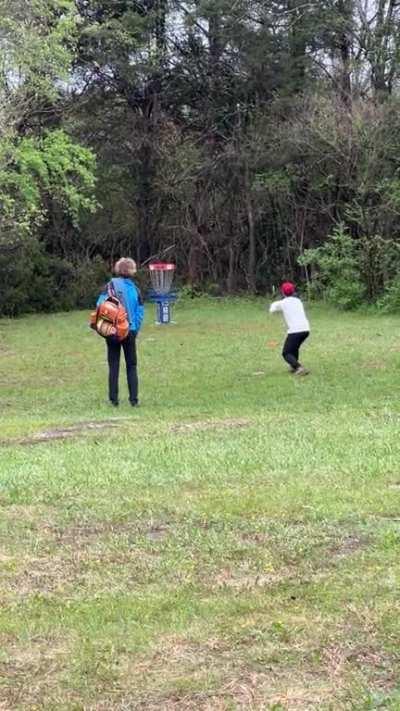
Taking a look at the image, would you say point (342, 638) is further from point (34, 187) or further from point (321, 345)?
point (34, 187)

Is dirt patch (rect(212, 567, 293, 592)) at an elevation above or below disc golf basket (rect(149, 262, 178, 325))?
below

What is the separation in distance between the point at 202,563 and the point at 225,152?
2810 centimetres

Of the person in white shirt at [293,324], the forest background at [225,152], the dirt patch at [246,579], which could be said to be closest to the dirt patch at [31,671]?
the dirt patch at [246,579]

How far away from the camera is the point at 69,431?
28.6ft

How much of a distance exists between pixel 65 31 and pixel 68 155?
447 cm

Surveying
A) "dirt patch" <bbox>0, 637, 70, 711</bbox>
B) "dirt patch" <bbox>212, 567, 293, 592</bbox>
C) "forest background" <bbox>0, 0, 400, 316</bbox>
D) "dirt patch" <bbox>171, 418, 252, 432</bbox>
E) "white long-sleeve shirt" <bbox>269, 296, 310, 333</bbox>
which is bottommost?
"dirt patch" <bbox>171, 418, 252, 432</bbox>

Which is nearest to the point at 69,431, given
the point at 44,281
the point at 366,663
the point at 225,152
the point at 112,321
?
the point at 112,321

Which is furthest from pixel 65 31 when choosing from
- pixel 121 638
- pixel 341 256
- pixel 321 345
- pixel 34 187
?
pixel 121 638

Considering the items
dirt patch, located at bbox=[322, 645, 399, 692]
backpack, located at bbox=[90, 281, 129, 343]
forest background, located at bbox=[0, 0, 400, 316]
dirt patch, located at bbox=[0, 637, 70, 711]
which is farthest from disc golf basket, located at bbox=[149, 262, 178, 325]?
dirt patch, located at bbox=[322, 645, 399, 692]

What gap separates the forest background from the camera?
Answer: 88.0 feet

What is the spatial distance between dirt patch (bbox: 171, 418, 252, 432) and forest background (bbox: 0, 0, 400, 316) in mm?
16101

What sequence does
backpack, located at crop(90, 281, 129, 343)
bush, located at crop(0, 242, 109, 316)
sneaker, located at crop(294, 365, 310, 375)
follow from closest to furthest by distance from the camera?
1. backpack, located at crop(90, 281, 129, 343)
2. sneaker, located at crop(294, 365, 310, 375)
3. bush, located at crop(0, 242, 109, 316)

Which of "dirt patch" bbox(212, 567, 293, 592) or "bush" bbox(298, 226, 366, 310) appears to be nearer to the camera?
"dirt patch" bbox(212, 567, 293, 592)

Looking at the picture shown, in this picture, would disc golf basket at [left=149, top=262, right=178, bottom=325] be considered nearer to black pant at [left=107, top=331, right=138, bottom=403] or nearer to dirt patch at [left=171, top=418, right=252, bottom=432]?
black pant at [left=107, top=331, right=138, bottom=403]
